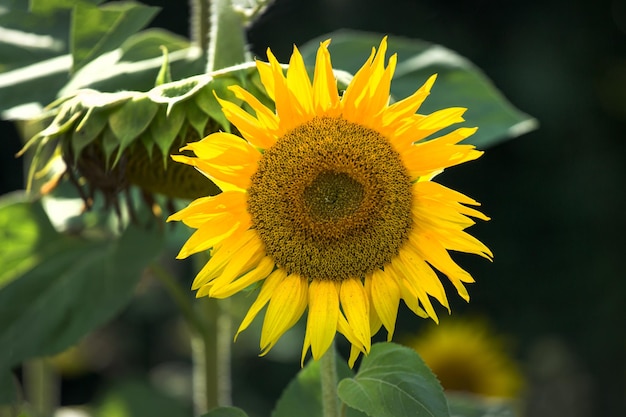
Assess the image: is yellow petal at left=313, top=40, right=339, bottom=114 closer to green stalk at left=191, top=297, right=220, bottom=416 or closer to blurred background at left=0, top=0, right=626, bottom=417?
green stalk at left=191, top=297, right=220, bottom=416

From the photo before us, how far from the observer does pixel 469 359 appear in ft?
6.83

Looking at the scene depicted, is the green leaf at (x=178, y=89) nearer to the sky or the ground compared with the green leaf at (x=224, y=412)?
nearer to the sky

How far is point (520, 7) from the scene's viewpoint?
7.92 feet

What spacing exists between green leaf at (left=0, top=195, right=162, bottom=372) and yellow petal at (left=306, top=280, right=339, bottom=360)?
1.22ft

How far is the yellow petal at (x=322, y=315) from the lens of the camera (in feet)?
2.30

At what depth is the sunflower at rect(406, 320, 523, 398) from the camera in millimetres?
2023

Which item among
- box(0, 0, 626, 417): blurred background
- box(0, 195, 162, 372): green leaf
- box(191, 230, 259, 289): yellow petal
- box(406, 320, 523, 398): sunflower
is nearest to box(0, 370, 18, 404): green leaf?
box(0, 195, 162, 372): green leaf

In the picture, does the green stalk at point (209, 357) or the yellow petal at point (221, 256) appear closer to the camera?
the yellow petal at point (221, 256)

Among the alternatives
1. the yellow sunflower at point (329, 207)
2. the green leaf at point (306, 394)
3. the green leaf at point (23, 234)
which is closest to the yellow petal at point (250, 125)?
the yellow sunflower at point (329, 207)

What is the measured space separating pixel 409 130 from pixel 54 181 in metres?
0.39

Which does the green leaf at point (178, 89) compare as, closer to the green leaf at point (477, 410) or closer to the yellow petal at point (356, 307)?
the yellow petal at point (356, 307)

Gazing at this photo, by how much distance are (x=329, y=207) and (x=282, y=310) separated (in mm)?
82

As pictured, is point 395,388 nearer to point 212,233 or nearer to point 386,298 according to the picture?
point 386,298

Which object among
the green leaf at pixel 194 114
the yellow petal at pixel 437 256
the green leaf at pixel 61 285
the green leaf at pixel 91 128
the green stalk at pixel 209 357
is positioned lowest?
the green stalk at pixel 209 357
